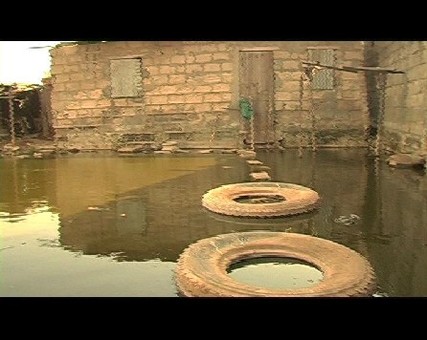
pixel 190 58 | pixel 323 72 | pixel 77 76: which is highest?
pixel 190 58

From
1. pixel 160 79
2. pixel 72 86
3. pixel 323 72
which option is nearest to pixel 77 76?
pixel 72 86

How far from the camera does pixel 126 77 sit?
13.9m

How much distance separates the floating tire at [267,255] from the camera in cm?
303

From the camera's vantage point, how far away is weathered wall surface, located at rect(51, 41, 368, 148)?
13.0 metres

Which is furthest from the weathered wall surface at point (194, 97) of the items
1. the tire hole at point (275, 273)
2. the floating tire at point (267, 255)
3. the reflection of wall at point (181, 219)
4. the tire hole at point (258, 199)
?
the tire hole at point (275, 273)

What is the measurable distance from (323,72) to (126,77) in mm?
6742

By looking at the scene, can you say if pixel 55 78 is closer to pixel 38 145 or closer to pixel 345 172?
pixel 38 145

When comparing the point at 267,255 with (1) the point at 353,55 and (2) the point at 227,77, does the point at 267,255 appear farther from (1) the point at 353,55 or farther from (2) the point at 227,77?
(1) the point at 353,55

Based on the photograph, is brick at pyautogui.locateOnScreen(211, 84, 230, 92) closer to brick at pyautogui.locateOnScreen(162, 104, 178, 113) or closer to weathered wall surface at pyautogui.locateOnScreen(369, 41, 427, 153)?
brick at pyautogui.locateOnScreen(162, 104, 178, 113)

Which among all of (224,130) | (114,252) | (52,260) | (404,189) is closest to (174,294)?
(114,252)

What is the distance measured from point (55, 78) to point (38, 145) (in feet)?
8.72

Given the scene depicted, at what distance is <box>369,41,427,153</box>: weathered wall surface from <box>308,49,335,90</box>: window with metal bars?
5.09ft

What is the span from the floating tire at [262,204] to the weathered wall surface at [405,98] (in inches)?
160

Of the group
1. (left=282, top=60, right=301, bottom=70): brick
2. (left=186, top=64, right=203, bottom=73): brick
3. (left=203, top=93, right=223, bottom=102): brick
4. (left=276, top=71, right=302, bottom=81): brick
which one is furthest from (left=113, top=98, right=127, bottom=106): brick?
(left=282, top=60, right=301, bottom=70): brick
